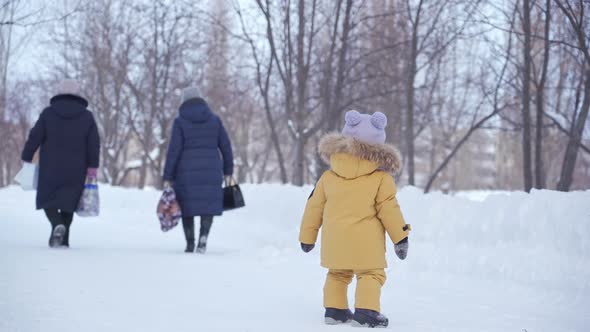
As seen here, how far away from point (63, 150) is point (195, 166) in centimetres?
151

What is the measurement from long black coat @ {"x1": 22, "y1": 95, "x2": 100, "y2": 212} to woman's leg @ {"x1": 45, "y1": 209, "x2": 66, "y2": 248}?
0.12 metres

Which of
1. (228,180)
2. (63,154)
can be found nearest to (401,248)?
(228,180)

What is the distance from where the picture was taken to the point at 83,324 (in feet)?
14.3

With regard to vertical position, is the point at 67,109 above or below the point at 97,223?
above

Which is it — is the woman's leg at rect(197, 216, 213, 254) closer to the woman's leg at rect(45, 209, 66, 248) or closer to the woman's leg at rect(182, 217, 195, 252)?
the woman's leg at rect(182, 217, 195, 252)

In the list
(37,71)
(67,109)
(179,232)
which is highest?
(37,71)

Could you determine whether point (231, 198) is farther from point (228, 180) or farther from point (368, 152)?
point (368, 152)

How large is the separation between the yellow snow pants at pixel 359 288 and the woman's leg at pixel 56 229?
446 centimetres

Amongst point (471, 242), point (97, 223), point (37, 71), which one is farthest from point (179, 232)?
point (37, 71)

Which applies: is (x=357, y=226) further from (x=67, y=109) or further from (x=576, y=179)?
(x=576, y=179)

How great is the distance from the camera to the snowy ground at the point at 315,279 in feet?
15.9

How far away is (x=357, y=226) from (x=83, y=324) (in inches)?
70.0

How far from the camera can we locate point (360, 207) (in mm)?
4867

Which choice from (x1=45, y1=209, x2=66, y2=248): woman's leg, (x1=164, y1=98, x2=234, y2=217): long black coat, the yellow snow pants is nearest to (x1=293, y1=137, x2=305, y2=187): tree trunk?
(x1=164, y1=98, x2=234, y2=217): long black coat
